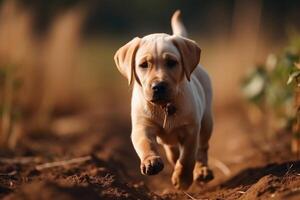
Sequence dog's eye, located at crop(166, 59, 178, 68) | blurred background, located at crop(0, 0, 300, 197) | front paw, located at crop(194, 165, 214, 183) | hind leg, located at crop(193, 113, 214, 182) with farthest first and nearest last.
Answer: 1. blurred background, located at crop(0, 0, 300, 197)
2. hind leg, located at crop(193, 113, 214, 182)
3. front paw, located at crop(194, 165, 214, 183)
4. dog's eye, located at crop(166, 59, 178, 68)

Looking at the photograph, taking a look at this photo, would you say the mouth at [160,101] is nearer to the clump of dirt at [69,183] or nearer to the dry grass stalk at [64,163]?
the clump of dirt at [69,183]

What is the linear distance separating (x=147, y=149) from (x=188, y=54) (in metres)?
0.91

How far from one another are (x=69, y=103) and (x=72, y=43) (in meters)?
1.72

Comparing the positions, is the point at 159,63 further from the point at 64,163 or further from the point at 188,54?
the point at 64,163

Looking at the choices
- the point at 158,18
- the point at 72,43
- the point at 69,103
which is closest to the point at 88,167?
the point at 72,43

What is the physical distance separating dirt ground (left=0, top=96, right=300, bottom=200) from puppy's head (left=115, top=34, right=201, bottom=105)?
33.3 inches

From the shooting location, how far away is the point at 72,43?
13.5 metres

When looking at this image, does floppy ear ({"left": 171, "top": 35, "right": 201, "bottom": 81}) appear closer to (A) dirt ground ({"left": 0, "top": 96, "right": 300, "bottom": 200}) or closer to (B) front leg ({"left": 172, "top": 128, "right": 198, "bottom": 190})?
(B) front leg ({"left": 172, "top": 128, "right": 198, "bottom": 190})

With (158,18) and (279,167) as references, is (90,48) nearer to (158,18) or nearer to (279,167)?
(158,18)

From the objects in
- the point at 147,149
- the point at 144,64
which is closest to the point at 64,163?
the point at 147,149

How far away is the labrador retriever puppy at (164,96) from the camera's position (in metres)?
6.82

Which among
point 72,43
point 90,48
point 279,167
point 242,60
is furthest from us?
point 90,48

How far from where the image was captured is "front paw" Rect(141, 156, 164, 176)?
6586mm

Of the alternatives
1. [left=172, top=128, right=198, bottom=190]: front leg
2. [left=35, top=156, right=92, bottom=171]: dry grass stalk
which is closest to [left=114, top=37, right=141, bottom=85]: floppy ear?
[left=172, top=128, right=198, bottom=190]: front leg
